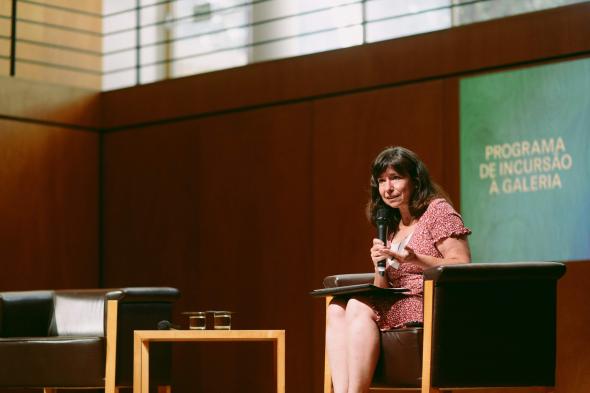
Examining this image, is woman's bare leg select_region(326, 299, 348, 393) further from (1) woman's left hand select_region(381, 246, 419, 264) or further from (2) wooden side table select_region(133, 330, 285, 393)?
(2) wooden side table select_region(133, 330, 285, 393)

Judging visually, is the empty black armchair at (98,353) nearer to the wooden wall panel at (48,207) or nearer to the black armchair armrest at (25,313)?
the black armchair armrest at (25,313)

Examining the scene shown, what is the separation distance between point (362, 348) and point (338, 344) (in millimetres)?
113

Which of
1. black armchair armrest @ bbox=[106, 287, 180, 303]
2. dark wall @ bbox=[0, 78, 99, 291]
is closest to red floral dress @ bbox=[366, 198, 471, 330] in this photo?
black armchair armrest @ bbox=[106, 287, 180, 303]

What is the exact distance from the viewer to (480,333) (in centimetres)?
383

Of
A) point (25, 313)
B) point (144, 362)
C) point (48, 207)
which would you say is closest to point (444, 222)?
point (144, 362)

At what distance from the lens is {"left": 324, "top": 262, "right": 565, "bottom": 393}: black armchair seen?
3.79 metres

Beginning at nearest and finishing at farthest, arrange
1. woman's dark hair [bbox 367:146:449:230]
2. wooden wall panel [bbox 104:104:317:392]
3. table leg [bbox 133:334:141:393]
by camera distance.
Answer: woman's dark hair [bbox 367:146:449:230], table leg [bbox 133:334:141:393], wooden wall panel [bbox 104:104:317:392]

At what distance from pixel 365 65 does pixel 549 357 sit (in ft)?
9.51

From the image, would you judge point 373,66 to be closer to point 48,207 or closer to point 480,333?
point 48,207

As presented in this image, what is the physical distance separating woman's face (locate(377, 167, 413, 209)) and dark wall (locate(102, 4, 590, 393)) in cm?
168

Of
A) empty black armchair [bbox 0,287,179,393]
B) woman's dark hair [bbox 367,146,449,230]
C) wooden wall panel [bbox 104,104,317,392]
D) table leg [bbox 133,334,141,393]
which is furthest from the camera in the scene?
wooden wall panel [bbox 104,104,317,392]

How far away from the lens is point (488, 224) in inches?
227

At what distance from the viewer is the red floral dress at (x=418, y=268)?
403cm

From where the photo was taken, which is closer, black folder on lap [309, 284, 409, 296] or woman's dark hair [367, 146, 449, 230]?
black folder on lap [309, 284, 409, 296]
